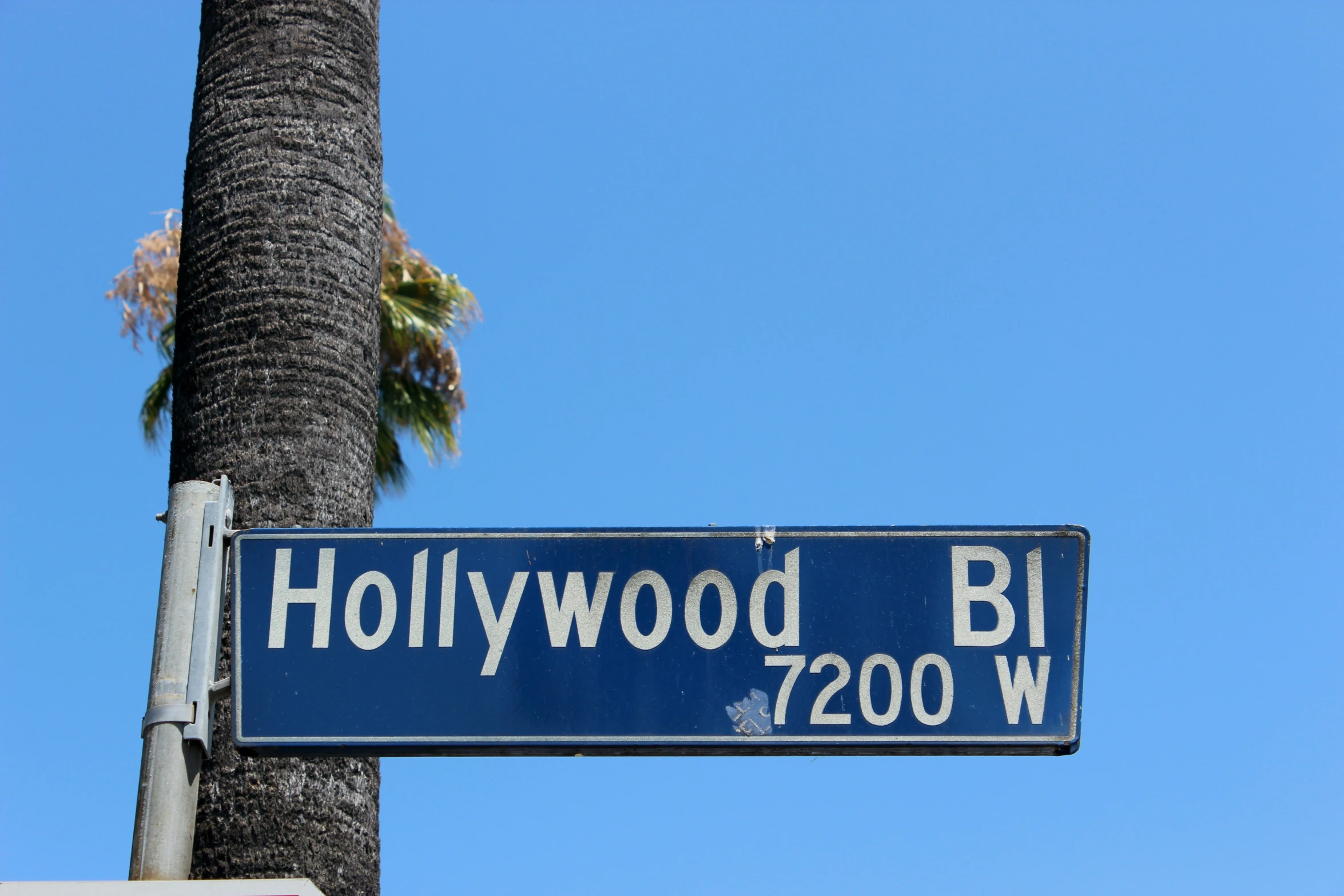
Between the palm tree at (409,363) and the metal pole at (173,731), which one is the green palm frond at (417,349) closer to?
the palm tree at (409,363)

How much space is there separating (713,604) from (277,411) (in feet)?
4.32

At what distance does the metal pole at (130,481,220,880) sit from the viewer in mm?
2314

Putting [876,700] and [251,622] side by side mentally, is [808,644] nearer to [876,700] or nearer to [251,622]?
[876,700]

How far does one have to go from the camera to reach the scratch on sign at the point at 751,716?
2434 mm

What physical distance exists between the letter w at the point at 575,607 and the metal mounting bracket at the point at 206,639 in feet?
1.83

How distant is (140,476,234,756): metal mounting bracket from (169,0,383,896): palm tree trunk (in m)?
0.50

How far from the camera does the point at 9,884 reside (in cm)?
212

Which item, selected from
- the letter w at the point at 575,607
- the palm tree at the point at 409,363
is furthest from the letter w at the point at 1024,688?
the palm tree at the point at 409,363

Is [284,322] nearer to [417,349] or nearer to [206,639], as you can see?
[206,639]

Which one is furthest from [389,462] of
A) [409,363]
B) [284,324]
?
[284,324]

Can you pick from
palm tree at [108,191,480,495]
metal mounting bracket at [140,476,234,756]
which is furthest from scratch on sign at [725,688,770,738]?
palm tree at [108,191,480,495]

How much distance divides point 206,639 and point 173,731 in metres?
0.16

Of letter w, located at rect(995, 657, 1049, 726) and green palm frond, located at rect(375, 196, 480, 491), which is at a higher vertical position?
green palm frond, located at rect(375, 196, 480, 491)

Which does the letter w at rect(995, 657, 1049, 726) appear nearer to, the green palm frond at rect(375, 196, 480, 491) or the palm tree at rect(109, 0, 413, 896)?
the palm tree at rect(109, 0, 413, 896)
